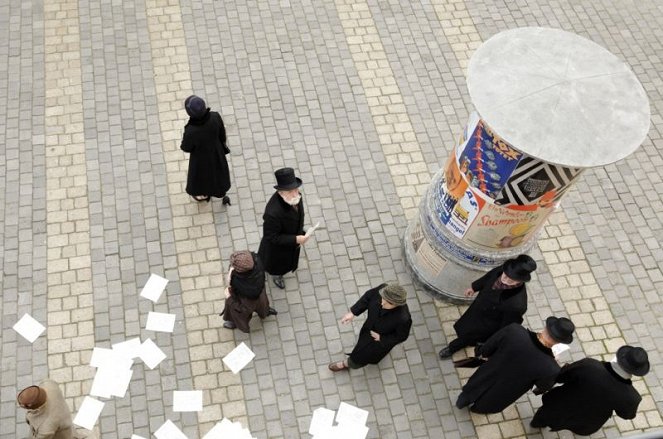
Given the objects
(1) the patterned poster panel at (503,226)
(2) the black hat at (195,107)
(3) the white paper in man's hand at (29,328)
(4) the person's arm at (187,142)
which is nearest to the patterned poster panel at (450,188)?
(1) the patterned poster panel at (503,226)

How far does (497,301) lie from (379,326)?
3.93 ft

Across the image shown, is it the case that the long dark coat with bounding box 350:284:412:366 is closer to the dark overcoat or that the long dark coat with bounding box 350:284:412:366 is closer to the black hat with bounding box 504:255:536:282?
the dark overcoat

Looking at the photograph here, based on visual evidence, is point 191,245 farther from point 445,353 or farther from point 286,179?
point 445,353

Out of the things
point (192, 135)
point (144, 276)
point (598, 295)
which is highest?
point (192, 135)

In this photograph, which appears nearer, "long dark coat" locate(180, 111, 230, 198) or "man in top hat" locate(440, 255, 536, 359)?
"man in top hat" locate(440, 255, 536, 359)

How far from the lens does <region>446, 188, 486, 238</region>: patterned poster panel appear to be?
657cm

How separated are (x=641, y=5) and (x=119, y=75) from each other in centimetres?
861

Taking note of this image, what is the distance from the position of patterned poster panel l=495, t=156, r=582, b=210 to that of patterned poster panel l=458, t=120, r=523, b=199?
67 millimetres

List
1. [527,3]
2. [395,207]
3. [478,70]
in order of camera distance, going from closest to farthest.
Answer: [478,70] < [395,207] < [527,3]

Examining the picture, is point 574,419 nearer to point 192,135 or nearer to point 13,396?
point 192,135

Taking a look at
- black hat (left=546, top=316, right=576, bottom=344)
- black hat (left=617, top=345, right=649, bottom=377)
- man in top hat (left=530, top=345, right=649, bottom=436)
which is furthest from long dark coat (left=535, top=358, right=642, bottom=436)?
black hat (left=546, top=316, right=576, bottom=344)

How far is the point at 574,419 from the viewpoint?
21.3ft

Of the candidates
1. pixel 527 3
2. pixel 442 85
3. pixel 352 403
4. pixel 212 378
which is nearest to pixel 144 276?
pixel 212 378

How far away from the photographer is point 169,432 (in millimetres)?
6750
